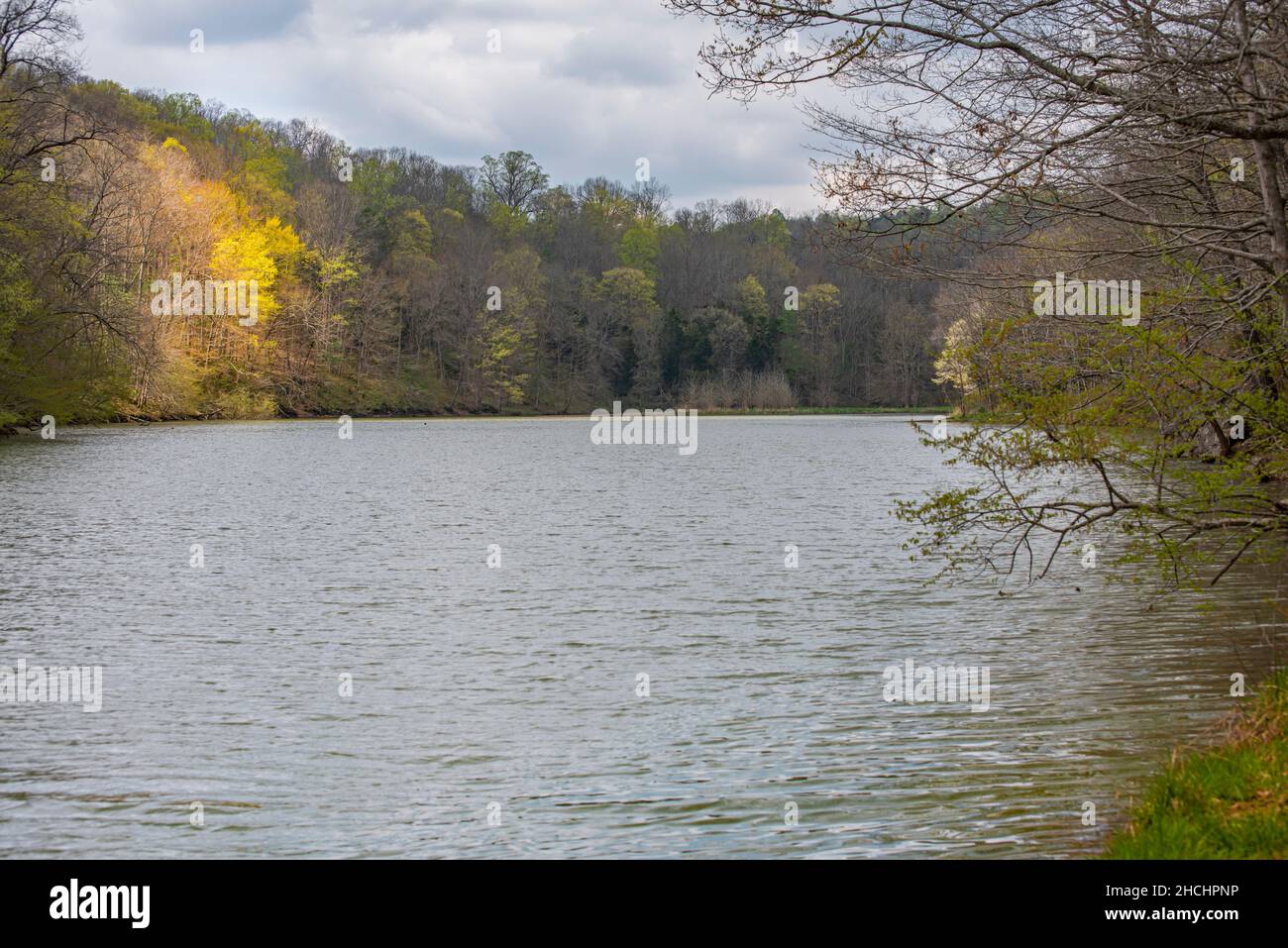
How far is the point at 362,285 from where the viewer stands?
88.2 meters

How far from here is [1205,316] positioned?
1152cm

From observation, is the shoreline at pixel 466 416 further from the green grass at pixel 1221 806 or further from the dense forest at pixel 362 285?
the green grass at pixel 1221 806

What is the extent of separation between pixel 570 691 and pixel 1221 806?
572cm

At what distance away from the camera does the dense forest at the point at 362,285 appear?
143ft

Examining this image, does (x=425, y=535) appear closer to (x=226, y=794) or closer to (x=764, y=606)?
(x=764, y=606)

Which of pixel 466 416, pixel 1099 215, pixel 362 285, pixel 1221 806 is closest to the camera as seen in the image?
pixel 1221 806

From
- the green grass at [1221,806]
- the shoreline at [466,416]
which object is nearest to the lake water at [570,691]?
the green grass at [1221,806]

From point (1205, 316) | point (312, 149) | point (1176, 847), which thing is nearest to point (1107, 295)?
point (1205, 316)

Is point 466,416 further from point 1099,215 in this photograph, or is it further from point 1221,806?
point 1221,806

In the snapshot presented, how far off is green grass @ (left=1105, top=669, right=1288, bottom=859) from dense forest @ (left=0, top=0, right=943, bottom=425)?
548 centimetres

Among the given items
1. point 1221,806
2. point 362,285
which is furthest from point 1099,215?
point 362,285

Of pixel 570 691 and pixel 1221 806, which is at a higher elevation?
pixel 1221 806
